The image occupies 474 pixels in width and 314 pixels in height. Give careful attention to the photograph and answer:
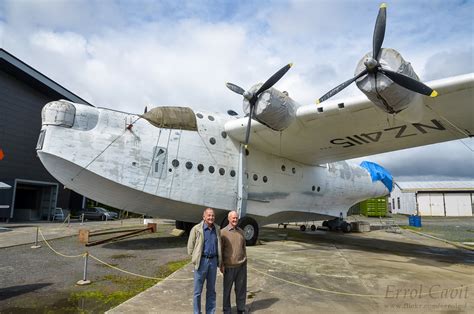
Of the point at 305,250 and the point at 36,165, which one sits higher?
the point at 36,165

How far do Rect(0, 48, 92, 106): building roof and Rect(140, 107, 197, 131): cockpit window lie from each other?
20.7m

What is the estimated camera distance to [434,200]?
163 feet

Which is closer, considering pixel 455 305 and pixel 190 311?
pixel 190 311

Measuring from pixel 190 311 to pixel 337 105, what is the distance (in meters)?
7.14

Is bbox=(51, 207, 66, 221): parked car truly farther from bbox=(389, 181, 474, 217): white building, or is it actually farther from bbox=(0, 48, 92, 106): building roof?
bbox=(389, 181, 474, 217): white building

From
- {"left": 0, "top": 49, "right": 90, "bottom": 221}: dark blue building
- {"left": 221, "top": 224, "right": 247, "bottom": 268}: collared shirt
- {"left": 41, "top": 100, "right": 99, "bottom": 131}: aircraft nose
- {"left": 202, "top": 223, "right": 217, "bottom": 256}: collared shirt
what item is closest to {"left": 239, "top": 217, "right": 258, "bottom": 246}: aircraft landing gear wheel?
{"left": 41, "top": 100, "right": 99, "bottom": 131}: aircraft nose

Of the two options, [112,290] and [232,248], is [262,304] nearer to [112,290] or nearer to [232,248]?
[232,248]

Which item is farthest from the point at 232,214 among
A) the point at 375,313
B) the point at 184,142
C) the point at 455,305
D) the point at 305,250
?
the point at 305,250

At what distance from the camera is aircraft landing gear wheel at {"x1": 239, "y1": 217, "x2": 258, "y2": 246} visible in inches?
473

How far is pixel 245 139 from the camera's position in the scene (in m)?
11.4

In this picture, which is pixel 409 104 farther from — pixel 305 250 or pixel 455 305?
pixel 305 250

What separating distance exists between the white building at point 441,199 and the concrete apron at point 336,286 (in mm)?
42638

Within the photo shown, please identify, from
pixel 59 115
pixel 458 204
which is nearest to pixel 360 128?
pixel 59 115

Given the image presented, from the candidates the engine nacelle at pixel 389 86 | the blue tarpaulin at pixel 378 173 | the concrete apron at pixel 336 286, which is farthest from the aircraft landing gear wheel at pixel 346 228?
the engine nacelle at pixel 389 86
